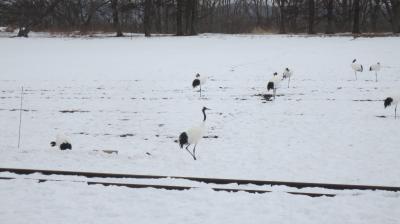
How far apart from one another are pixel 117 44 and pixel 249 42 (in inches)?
476

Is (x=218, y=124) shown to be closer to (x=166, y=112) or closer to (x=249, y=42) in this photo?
(x=166, y=112)

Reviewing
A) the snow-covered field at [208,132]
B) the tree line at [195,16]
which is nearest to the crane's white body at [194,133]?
the snow-covered field at [208,132]

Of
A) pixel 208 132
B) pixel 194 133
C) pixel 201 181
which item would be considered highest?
pixel 194 133

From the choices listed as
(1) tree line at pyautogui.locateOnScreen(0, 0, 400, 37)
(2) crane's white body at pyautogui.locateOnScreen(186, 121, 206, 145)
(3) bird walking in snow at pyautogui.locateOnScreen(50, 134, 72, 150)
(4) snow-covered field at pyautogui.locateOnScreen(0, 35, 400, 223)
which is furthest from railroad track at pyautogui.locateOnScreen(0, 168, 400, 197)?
(1) tree line at pyautogui.locateOnScreen(0, 0, 400, 37)

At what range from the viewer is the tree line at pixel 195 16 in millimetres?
55625

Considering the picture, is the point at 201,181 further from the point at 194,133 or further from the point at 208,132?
the point at 208,132

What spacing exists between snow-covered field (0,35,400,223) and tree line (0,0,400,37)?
23.8 m

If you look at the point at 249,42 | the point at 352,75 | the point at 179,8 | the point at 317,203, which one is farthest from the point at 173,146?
the point at 179,8

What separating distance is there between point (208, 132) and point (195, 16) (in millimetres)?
55421

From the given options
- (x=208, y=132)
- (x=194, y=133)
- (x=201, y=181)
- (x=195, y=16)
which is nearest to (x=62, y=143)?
(x=194, y=133)

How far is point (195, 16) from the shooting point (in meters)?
67.6

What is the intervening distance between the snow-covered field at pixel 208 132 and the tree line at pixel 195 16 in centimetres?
2383

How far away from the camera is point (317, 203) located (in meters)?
7.85

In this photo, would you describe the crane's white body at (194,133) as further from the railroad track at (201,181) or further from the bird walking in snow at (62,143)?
the bird walking in snow at (62,143)
